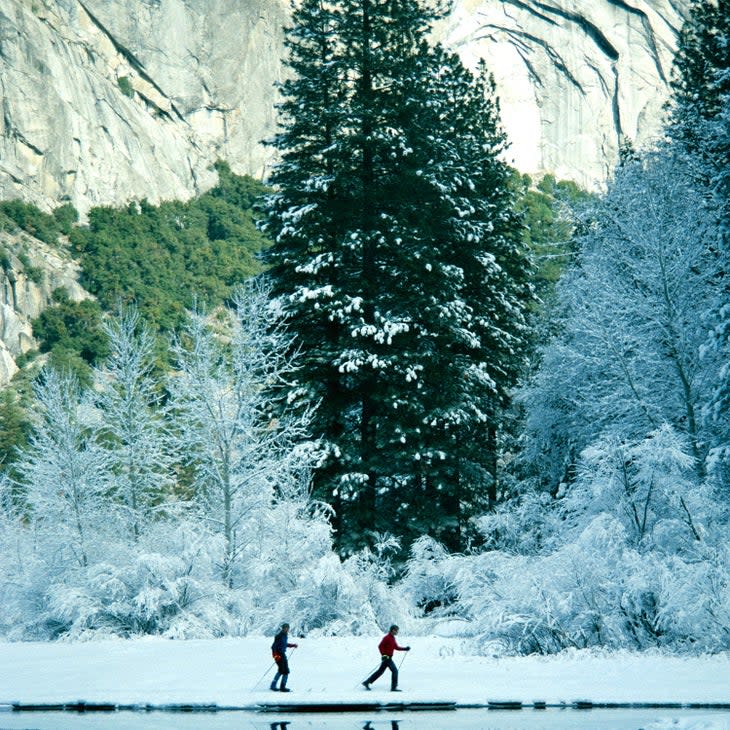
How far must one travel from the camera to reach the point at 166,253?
4454 inches

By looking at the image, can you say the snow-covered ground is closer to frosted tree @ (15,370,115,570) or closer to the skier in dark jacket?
the skier in dark jacket

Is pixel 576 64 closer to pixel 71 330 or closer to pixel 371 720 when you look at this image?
pixel 71 330

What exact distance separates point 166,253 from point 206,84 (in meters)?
47.0

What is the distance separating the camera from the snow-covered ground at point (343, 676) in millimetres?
14133

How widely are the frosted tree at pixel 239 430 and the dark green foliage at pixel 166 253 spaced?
66243 millimetres

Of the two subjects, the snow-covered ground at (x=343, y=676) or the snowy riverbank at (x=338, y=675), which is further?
the snowy riverbank at (x=338, y=675)

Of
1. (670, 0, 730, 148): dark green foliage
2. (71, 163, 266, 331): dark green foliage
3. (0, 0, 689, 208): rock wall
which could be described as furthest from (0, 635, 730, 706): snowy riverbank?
(0, 0, 689, 208): rock wall

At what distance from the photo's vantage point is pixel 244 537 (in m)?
24.2

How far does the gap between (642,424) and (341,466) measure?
7.15 meters

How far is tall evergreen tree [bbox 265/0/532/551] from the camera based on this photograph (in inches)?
968

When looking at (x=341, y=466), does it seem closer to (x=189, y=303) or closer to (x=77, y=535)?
(x=77, y=535)

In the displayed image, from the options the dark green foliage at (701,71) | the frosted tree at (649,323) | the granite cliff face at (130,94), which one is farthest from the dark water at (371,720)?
the granite cliff face at (130,94)

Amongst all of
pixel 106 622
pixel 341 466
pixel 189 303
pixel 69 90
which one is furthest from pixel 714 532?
pixel 69 90

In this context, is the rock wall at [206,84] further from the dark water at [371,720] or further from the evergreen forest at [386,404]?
the dark water at [371,720]
